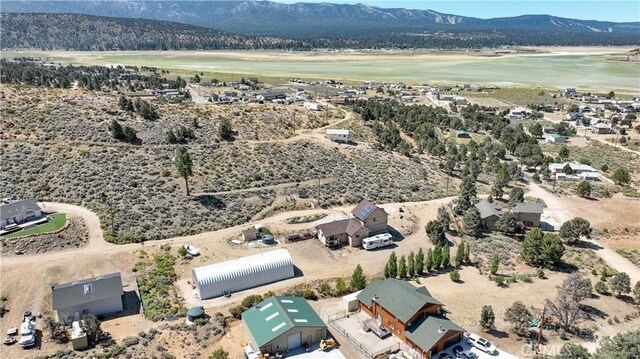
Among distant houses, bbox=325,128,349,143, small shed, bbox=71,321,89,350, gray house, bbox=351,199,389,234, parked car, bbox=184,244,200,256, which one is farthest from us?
distant houses, bbox=325,128,349,143

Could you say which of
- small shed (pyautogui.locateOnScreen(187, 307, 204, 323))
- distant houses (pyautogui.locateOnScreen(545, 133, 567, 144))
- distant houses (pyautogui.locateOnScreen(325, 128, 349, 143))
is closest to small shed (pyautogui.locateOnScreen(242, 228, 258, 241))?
small shed (pyautogui.locateOnScreen(187, 307, 204, 323))

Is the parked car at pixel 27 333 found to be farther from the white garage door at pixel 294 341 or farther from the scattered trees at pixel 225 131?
the scattered trees at pixel 225 131

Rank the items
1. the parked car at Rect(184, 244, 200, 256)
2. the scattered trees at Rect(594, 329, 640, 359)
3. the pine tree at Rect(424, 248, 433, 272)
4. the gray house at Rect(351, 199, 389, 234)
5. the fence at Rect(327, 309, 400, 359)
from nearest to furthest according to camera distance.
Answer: the scattered trees at Rect(594, 329, 640, 359)
the fence at Rect(327, 309, 400, 359)
the pine tree at Rect(424, 248, 433, 272)
the parked car at Rect(184, 244, 200, 256)
the gray house at Rect(351, 199, 389, 234)

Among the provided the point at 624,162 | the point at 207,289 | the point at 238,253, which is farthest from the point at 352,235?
the point at 624,162

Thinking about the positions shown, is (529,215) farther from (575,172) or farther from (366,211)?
(575,172)

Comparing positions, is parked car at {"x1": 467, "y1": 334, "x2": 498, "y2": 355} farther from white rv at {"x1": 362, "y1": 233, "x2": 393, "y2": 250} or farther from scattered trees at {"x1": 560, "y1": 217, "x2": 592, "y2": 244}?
scattered trees at {"x1": 560, "y1": 217, "x2": 592, "y2": 244}

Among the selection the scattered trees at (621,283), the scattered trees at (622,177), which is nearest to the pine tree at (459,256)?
the scattered trees at (621,283)

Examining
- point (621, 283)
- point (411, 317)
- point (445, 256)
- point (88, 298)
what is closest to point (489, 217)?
point (445, 256)
